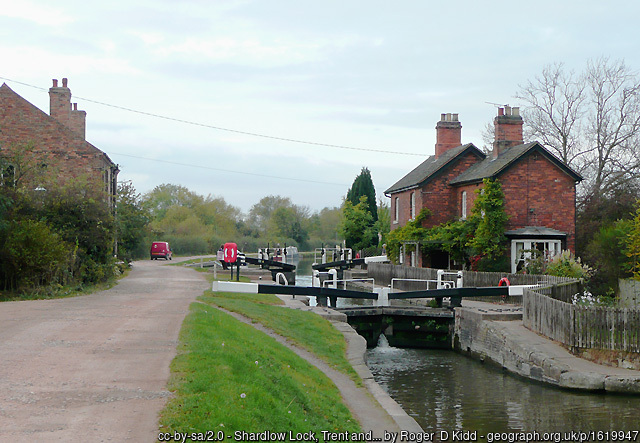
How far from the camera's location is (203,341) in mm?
11461

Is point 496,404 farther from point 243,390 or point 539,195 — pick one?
point 539,195

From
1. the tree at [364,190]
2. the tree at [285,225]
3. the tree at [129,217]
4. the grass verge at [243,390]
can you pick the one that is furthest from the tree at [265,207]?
the grass verge at [243,390]

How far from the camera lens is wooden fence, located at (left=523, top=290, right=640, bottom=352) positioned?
1478 cm

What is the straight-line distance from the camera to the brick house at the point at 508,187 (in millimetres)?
33156

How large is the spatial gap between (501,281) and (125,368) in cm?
1774

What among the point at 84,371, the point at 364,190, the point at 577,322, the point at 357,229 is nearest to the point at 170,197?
the point at 364,190

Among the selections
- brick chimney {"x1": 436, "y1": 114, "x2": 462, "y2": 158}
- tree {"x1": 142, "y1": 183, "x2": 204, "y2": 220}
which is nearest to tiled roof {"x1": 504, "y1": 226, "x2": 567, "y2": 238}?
brick chimney {"x1": 436, "y1": 114, "x2": 462, "y2": 158}

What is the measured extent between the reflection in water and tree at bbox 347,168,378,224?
163 feet

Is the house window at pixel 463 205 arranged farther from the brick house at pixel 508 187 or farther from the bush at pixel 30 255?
the bush at pixel 30 255

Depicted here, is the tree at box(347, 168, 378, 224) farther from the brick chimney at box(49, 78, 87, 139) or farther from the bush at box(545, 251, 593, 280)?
the bush at box(545, 251, 593, 280)

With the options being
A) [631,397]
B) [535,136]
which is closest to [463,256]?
[535,136]

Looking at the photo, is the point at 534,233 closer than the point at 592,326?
No

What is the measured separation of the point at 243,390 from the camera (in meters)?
8.35

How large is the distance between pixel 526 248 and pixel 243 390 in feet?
88.1
